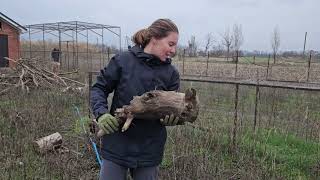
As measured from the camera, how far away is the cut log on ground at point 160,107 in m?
2.57

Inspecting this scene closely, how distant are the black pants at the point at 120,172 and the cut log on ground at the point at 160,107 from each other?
0.78ft

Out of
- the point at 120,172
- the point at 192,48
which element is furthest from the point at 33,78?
the point at 192,48

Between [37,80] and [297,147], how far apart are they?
31.2ft

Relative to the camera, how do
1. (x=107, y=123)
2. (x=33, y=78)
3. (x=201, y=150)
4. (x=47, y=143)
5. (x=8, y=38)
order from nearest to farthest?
(x=107, y=123), (x=201, y=150), (x=47, y=143), (x=33, y=78), (x=8, y=38)

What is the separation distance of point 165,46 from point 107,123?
0.61m

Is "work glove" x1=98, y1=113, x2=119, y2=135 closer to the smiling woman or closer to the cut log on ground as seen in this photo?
the cut log on ground

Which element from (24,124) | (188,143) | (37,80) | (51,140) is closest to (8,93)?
(37,80)

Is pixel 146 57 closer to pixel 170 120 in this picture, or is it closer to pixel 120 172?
pixel 170 120

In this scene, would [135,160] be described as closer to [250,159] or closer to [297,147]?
[250,159]

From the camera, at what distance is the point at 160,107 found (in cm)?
266

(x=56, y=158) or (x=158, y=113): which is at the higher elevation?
(x=158, y=113)

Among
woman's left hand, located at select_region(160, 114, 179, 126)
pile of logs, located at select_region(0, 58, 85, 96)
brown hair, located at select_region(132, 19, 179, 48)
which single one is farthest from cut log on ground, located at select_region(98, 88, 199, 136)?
pile of logs, located at select_region(0, 58, 85, 96)

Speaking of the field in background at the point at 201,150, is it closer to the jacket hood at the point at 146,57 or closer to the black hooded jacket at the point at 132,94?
the black hooded jacket at the point at 132,94

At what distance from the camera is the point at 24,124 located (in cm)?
670
